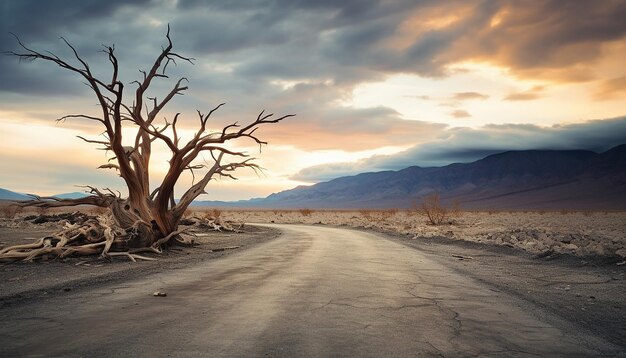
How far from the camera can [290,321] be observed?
549 centimetres

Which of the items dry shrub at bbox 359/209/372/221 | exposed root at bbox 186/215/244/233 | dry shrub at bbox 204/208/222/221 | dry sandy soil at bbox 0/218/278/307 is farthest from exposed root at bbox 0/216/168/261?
dry shrub at bbox 359/209/372/221

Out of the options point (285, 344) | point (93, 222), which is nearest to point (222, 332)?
point (285, 344)

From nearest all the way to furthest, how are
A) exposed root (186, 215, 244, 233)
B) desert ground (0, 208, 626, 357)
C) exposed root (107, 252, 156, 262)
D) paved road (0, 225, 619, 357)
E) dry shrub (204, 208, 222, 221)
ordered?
1. paved road (0, 225, 619, 357)
2. desert ground (0, 208, 626, 357)
3. exposed root (107, 252, 156, 262)
4. exposed root (186, 215, 244, 233)
5. dry shrub (204, 208, 222, 221)

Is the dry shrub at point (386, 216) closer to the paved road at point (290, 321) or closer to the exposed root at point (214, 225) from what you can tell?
the exposed root at point (214, 225)

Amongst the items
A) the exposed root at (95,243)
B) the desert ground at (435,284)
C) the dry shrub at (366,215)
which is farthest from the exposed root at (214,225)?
the dry shrub at (366,215)

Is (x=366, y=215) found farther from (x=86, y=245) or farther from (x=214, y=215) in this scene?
(x=86, y=245)

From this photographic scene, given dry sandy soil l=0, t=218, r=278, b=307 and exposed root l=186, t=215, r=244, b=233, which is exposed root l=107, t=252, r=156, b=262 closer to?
dry sandy soil l=0, t=218, r=278, b=307

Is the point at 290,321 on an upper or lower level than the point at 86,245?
lower

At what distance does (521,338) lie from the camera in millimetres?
5004

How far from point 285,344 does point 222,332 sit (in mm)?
887

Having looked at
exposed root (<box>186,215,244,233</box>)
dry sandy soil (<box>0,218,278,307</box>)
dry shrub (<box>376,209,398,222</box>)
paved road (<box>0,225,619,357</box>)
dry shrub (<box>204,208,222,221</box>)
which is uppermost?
dry shrub (<box>204,208,222,221</box>)

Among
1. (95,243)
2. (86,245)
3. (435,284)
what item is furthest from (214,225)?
(435,284)

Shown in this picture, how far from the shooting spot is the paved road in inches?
177

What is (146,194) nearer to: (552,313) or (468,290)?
(468,290)
